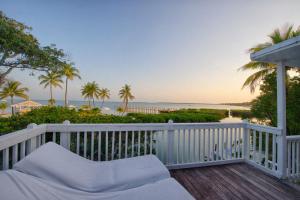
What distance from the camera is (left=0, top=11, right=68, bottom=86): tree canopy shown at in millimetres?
7391

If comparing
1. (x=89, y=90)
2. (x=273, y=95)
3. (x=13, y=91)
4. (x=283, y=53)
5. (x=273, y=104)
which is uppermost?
(x=89, y=90)

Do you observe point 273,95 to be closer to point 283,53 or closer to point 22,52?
point 283,53

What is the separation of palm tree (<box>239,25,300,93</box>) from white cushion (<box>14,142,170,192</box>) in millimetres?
6868

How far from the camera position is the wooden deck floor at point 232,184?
89.0 inches

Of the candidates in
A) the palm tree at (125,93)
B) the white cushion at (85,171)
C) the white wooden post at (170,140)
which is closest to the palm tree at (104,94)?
the palm tree at (125,93)

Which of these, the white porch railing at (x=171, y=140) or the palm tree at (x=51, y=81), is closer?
the white porch railing at (x=171, y=140)

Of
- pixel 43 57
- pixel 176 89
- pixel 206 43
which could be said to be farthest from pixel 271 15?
pixel 176 89

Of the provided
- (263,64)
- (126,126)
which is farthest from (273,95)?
(126,126)

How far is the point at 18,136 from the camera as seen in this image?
5.89 ft

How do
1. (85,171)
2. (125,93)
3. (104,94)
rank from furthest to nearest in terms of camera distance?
(104,94) < (125,93) < (85,171)

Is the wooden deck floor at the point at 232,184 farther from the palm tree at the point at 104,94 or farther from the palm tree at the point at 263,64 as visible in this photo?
the palm tree at the point at 104,94

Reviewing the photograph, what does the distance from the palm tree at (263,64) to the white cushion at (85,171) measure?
6.87m

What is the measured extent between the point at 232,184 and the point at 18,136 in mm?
2951

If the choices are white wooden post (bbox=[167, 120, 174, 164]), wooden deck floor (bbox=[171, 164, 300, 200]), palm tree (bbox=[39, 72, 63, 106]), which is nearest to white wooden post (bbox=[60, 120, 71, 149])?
white wooden post (bbox=[167, 120, 174, 164])
